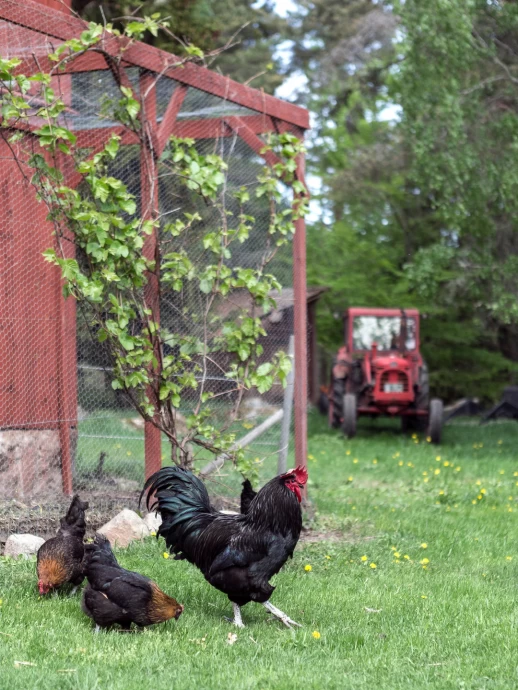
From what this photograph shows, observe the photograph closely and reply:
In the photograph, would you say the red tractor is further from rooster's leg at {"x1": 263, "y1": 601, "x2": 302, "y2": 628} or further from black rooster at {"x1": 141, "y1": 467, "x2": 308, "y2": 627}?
rooster's leg at {"x1": 263, "y1": 601, "x2": 302, "y2": 628}

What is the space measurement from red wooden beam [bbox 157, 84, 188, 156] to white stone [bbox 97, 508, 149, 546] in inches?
119

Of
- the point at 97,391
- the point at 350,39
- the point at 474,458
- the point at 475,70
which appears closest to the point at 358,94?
the point at 350,39

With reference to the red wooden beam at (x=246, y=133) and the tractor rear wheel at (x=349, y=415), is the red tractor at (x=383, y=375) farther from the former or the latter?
the red wooden beam at (x=246, y=133)

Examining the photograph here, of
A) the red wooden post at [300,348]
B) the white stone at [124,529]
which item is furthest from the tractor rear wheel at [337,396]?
the white stone at [124,529]

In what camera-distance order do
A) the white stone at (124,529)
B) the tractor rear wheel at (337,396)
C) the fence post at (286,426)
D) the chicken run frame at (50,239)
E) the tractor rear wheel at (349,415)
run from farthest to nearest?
the tractor rear wheel at (337,396) < the tractor rear wheel at (349,415) < the fence post at (286,426) < the chicken run frame at (50,239) < the white stone at (124,529)

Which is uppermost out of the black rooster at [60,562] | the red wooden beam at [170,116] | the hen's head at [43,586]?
the red wooden beam at [170,116]

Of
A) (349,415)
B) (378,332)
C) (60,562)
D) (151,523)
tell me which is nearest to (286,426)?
(151,523)

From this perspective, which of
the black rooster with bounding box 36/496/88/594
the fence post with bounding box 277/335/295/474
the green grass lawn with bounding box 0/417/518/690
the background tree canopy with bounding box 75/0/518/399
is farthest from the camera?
the background tree canopy with bounding box 75/0/518/399

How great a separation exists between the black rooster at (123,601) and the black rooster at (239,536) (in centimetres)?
35

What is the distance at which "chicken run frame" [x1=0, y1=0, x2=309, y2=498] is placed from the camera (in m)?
7.26

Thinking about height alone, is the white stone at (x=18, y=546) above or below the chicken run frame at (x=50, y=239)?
below

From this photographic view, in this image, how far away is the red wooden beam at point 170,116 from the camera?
784cm

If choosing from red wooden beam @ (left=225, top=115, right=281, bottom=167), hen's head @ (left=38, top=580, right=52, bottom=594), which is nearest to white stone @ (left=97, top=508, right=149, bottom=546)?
hen's head @ (left=38, top=580, right=52, bottom=594)

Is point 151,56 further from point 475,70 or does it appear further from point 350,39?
point 350,39
